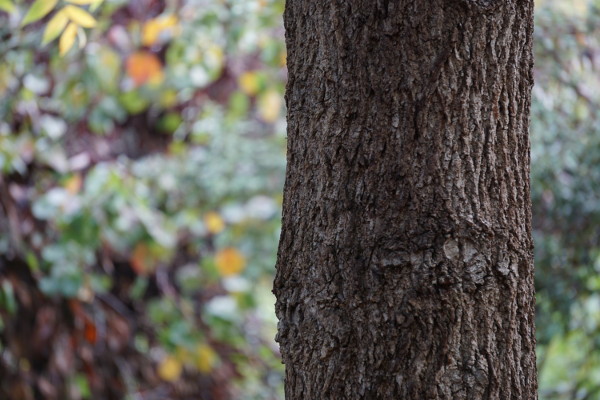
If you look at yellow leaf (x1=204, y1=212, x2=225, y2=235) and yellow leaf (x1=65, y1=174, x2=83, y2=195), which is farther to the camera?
yellow leaf (x1=204, y1=212, x2=225, y2=235)

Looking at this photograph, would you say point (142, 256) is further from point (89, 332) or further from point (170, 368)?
point (170, 368)

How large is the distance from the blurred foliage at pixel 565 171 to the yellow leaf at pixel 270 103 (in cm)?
134

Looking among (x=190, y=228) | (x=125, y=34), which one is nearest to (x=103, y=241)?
(x=190, y=228)

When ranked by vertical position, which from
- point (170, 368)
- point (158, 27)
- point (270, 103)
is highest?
point (270, 103)

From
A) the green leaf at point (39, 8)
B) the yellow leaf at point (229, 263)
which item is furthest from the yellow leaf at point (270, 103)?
the green leaf at point (39, 8)

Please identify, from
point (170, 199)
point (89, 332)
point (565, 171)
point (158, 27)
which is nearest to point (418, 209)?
point (565, 171)

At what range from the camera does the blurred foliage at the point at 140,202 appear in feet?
8.13

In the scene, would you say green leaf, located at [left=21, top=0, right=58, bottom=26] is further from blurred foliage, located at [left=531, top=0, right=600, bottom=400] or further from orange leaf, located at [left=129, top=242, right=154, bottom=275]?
orange leaf, located at [left=129, top=242, right=154, bottom=275]

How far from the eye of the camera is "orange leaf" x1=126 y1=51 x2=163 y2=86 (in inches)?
115

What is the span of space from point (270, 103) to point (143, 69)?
2.06 ft

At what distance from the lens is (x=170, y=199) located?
10.7 feet

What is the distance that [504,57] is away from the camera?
0.78 meters

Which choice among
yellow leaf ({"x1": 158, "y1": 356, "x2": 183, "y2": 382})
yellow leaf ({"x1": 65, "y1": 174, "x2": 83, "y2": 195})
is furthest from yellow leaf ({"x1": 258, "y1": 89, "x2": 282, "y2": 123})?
yellow leaf ({"x1": 158, "y1": 356, "x2": 183, "y2": 382})

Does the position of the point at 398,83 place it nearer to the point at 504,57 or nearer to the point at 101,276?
the point at 504,57
